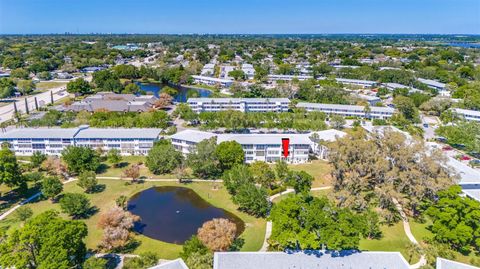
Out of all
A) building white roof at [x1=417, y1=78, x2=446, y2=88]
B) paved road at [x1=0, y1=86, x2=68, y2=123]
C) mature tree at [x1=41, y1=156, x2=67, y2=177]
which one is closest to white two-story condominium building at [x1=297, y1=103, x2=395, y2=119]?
building white roof at [x1=417, y1=78, x2=446, y2=88]

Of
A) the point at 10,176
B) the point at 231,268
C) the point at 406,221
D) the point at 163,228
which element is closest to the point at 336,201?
the point at 406,221

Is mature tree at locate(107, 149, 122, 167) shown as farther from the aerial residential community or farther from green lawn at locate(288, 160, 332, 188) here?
green lawn at locate(288, 160, 332, 188)

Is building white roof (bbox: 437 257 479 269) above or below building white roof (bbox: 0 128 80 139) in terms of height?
below

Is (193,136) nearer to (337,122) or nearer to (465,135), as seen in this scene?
(337,122)

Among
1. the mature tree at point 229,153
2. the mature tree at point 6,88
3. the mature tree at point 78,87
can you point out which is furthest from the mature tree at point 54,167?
the mature tree at point 6,88

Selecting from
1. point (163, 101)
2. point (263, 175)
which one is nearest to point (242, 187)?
point (263, 175)

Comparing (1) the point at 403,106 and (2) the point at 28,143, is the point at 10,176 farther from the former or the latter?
(1) the point at 403,106

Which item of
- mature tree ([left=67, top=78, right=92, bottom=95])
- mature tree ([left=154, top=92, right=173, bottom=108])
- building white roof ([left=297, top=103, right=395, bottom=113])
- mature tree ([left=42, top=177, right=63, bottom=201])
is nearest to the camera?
mature tree ([left=42, top=177, right=63, bottom=201])
